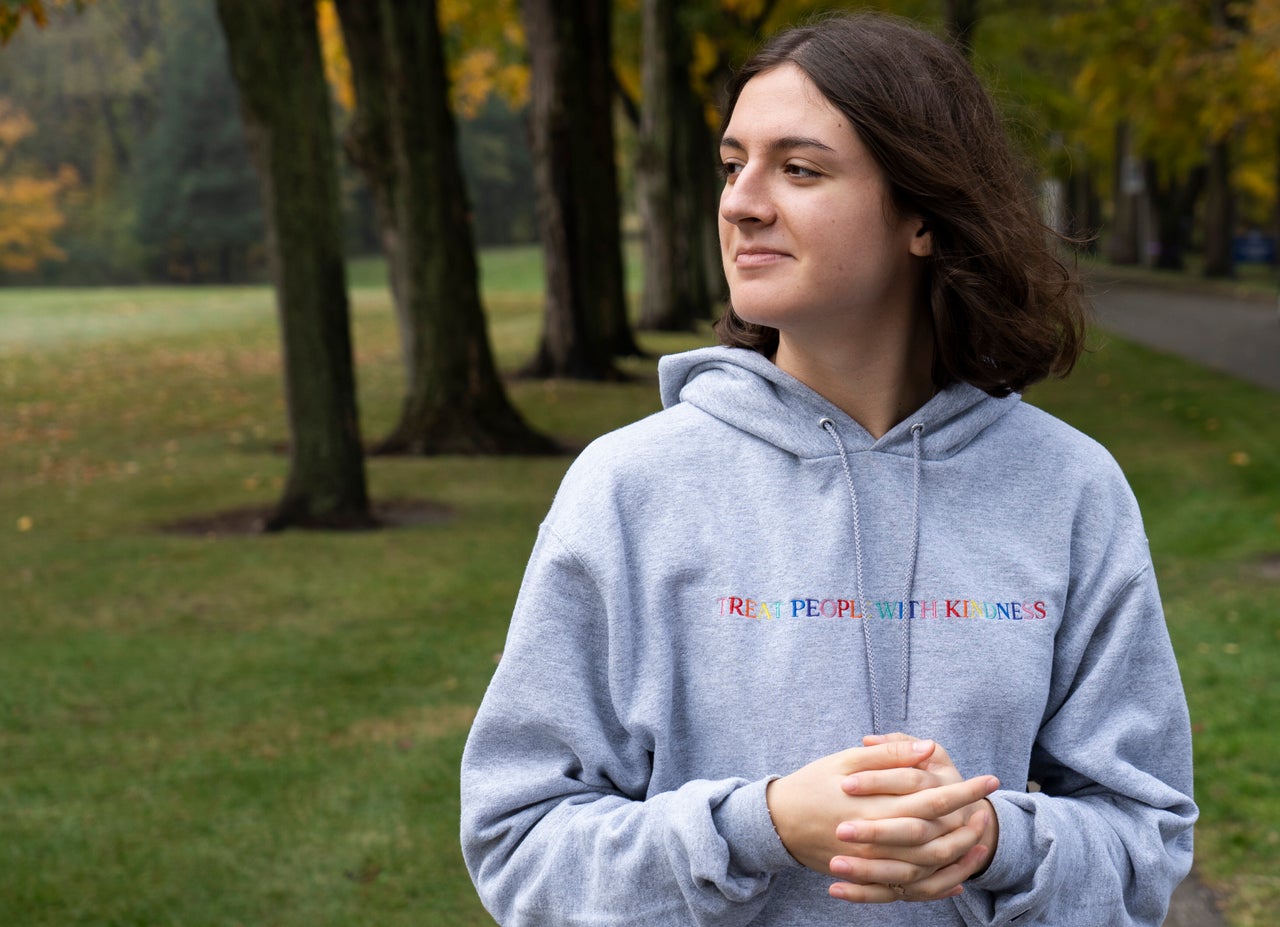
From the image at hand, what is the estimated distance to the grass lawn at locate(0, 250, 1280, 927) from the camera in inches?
195

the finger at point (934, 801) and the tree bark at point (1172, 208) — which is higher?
the finger at point (934, 801)

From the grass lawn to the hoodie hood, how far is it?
2.65 m

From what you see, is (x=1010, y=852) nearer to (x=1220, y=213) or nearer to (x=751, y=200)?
(x=751, y=200)

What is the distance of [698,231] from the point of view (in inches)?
1171

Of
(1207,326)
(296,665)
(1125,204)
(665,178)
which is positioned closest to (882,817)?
(296,665)

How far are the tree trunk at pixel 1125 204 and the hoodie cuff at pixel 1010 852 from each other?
50.4m

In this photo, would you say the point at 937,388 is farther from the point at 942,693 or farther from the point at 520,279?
the point at 520,279

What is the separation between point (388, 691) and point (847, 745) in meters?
5.15

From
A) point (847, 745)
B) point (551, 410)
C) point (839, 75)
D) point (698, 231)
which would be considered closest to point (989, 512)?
point (847, 745)

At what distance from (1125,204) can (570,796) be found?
53.3 m

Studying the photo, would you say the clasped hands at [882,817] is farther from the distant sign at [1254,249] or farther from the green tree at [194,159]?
the green tree at [194,159]

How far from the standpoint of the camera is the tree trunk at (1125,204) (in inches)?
1961

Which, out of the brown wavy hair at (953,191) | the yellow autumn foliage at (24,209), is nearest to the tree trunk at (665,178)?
the brown wavy hair at (953,191)

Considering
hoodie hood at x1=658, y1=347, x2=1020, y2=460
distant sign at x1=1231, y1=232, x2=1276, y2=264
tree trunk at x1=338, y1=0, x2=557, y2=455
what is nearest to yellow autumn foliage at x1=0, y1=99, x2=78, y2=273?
distant sign at x1=1231, y1=232, x2=1276, y2=264
